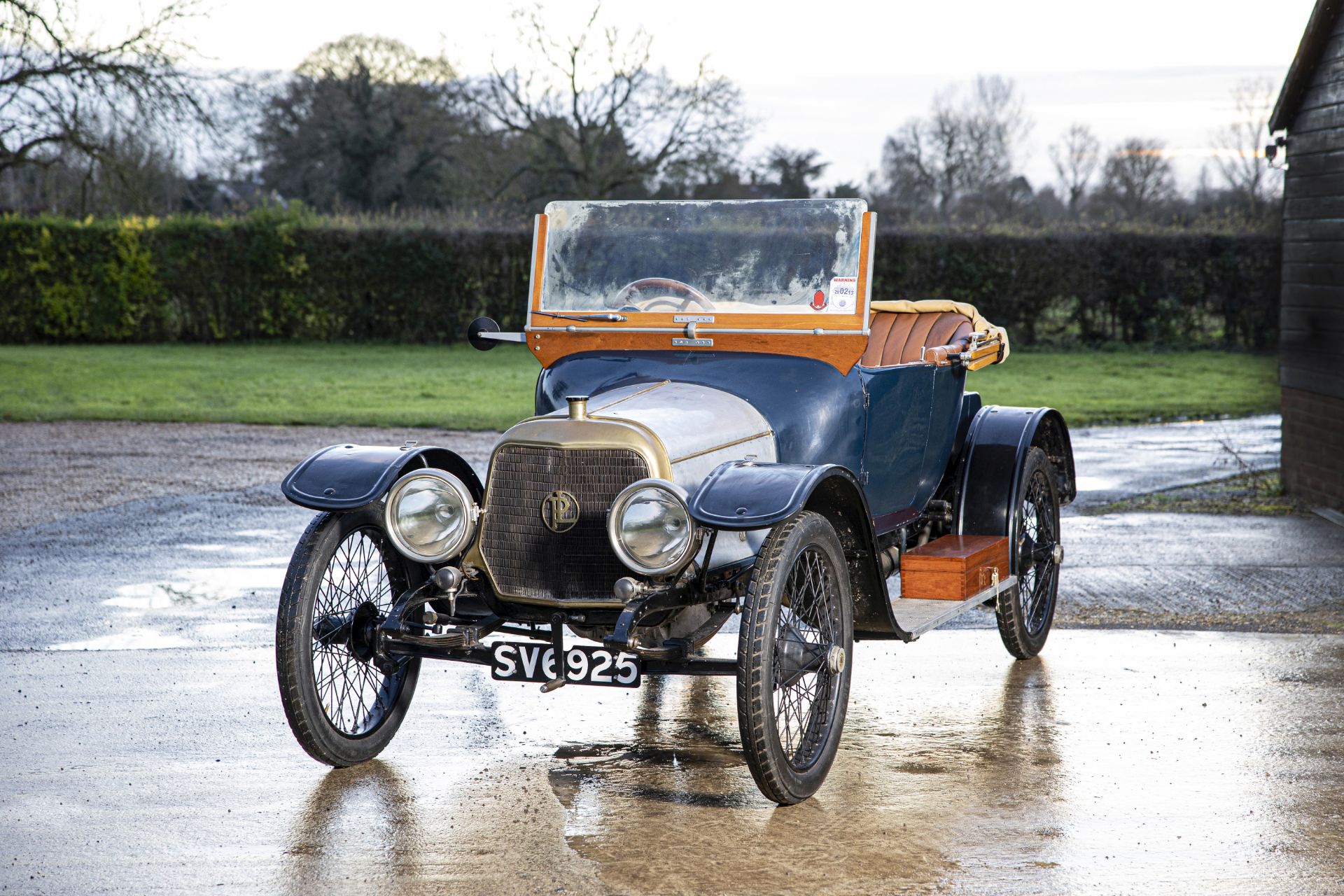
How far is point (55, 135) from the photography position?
2033cm

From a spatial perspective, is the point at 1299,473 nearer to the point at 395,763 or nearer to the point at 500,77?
the point at 395,763

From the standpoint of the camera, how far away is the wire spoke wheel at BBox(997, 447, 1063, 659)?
234 inches

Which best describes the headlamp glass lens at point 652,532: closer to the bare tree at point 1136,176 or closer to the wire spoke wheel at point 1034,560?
the wire spoke wheel at point 1034,560

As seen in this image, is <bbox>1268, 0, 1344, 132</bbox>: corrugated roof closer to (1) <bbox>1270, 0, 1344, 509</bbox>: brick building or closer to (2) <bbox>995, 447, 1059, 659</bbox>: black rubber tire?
(1) <bbox>1270, 0, 1344, 509</bbox>: brick building

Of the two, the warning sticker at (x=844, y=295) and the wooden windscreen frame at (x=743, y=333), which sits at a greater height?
the warning sticker at (x=844, y=295)

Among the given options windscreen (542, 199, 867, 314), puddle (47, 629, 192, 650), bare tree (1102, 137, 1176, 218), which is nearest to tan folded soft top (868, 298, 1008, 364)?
windscreen (542, 199, 867, 314)

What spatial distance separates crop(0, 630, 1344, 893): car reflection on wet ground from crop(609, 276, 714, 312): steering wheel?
1.55 m

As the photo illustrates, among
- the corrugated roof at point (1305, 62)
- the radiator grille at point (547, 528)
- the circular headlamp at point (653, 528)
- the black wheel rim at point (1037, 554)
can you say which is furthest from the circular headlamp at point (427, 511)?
the corrugated roof at point (1305, 62)

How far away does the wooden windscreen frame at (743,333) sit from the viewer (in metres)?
5.15

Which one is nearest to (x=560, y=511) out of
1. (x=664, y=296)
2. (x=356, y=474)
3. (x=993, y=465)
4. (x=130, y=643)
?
(x=356, y=474)

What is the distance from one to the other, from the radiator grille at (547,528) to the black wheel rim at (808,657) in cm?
55

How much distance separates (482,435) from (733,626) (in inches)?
299

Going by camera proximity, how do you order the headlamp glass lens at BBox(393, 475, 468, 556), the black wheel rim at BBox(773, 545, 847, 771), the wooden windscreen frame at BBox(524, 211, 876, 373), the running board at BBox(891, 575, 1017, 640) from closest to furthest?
the black wheel rim at BBox(773, 545, 847, 771)
the headlamp glass lens at BBox(393, 475, 468, 556)
the running board at BBox(891, 575, 1017, 640)
the wooden windscreen frame at BBox(524, 211, 876, 373)

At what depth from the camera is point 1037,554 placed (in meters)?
6.25
